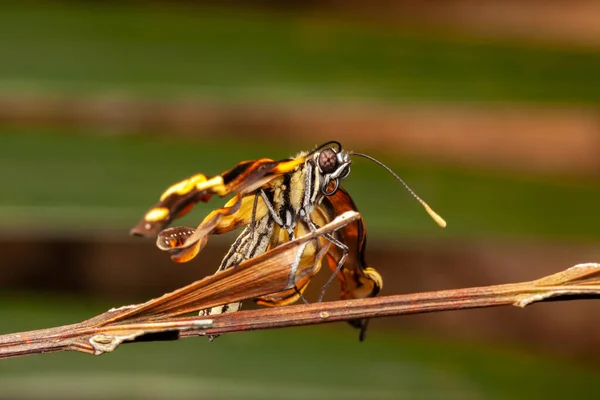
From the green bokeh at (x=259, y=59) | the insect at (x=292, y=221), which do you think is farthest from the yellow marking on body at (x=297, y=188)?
the green bokeh at (x=259, y=59)

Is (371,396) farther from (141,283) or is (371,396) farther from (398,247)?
(141,283)

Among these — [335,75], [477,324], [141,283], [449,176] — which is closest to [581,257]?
[477,324]

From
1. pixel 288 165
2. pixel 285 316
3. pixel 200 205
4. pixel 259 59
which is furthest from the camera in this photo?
pixel 259 59

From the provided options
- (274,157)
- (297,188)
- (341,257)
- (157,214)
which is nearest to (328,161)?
(297,188)

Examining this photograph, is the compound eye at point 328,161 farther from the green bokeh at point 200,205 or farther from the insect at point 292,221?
the green bokeh at point 200,205

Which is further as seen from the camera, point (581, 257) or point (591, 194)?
point (581, 257)

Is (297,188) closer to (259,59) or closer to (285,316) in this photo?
(285,316)
